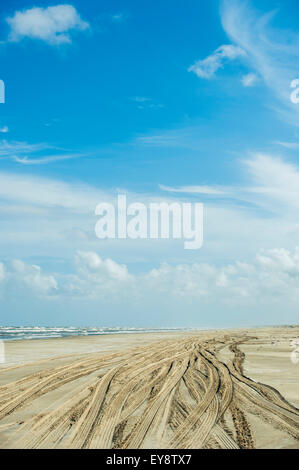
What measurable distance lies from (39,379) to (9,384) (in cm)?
130

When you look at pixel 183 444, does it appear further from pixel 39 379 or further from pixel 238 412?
pixel 39 379

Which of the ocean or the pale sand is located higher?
the pale sand

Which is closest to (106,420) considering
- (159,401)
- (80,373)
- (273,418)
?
(159,401)

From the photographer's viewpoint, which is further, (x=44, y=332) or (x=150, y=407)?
(x=44, y=332)

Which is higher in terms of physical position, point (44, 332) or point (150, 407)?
point (150, 407)

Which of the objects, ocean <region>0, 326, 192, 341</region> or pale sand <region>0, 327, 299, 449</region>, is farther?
ocean <region>0, 326, 192, 341</region>

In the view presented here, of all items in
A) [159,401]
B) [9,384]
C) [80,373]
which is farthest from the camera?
[80,373]

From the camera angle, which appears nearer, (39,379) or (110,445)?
(110,445)

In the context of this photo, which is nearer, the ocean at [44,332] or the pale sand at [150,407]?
the pale sand at [150,407]

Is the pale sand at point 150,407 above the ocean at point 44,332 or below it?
above
